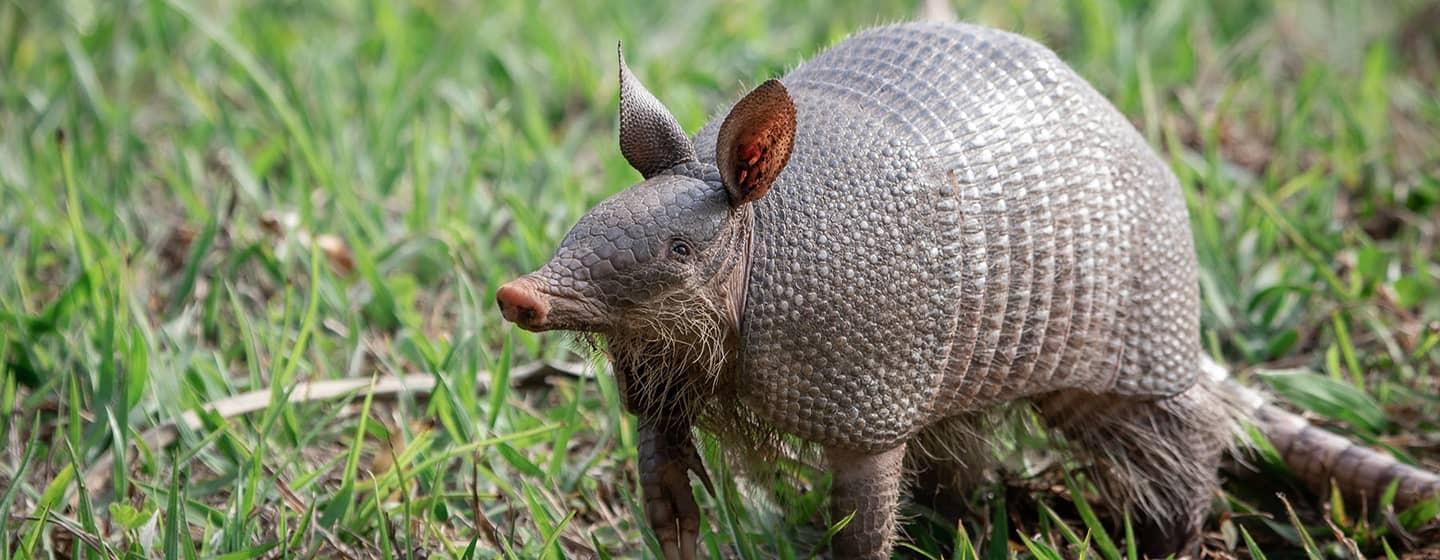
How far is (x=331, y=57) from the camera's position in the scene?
229 inches

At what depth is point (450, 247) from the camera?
446 centimetres

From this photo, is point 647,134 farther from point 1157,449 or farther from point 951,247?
point 1157,449

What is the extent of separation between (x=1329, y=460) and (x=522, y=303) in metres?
2.26

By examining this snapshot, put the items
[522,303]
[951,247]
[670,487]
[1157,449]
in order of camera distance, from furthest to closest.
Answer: [1157,449] < [670,487] < [951,247] < [522,303]

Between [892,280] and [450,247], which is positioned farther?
[450,247]

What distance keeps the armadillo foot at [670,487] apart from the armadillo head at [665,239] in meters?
0.42

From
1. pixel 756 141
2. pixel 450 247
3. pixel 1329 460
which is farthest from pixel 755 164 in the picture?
pixel 450 247

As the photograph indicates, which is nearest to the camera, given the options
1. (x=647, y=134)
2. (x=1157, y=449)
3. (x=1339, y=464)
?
(x=647, y=134)

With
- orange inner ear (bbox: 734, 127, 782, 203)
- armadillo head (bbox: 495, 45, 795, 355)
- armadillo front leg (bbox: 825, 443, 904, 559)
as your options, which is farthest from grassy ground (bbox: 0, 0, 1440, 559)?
orange inner ear (bbox: 734, 127, 782, 203)

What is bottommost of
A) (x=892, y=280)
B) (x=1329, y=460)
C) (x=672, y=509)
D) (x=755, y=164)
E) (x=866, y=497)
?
(x=1329, y=460)

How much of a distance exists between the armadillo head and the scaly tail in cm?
159

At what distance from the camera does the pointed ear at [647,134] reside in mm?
2727

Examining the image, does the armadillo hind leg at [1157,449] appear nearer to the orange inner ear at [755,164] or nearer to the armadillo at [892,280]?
the armadillo at [892,280]

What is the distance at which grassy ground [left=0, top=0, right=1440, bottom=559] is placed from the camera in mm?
3541
